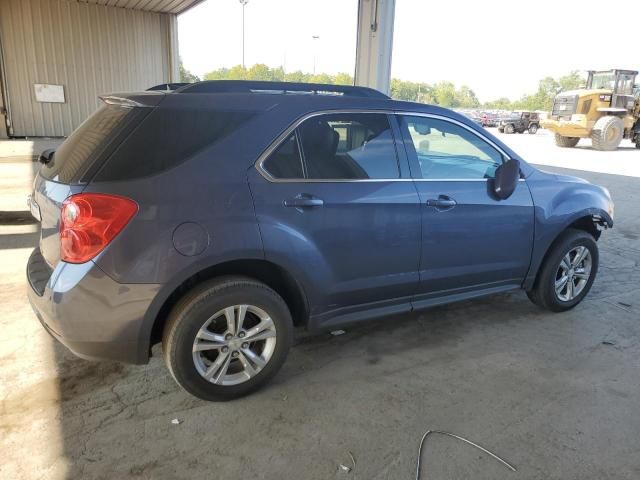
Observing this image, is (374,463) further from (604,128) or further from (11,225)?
(604,128)

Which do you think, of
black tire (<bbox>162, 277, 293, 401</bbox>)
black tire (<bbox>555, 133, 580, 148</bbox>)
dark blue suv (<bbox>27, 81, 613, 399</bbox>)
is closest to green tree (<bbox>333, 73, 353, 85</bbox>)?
dark blue suv (<bbox>27, 81, 613, 399</bbox>)

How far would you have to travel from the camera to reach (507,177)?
356 cm

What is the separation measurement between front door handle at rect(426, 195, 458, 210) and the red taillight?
1.88 metres

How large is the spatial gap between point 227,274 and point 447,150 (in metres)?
1.88

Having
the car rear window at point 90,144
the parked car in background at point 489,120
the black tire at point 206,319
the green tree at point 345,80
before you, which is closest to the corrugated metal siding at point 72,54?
the green tree at point 345,80

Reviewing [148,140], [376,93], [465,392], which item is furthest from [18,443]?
[376,93]

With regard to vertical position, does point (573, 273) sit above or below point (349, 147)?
below

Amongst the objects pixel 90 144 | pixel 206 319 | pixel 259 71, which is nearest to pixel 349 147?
pixel 206 319

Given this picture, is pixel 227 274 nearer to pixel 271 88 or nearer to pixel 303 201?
pixel 303 201

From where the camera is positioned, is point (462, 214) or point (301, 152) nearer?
point (301, 152)

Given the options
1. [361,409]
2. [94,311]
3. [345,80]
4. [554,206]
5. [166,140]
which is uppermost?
[345,80]

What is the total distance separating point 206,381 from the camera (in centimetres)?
279

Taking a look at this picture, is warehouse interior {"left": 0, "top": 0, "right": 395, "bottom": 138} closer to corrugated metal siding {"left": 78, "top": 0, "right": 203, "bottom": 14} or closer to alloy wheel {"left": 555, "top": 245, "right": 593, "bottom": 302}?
corrugated metal siding {"left": 78, "top": 0, "right": 203, "bottom": 14}

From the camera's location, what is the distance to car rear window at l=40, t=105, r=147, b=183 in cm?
256
